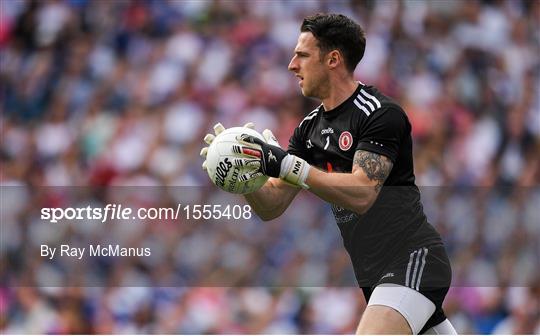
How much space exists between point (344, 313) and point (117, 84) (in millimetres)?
3302

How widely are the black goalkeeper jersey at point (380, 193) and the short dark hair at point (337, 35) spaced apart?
188mm

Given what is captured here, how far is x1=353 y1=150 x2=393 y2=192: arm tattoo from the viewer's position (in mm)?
4070

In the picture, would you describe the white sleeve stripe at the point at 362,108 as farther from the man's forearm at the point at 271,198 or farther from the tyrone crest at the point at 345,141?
the man's forearm at the point at 271,198

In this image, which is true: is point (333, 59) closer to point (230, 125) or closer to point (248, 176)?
point (248, 176)

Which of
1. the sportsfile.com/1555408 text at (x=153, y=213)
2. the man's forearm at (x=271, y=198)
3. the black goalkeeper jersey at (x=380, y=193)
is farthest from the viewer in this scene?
the sportsfile.com/1555408 text at (x=153, y=213)

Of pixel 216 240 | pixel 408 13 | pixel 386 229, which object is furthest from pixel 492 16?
pixel 386 229

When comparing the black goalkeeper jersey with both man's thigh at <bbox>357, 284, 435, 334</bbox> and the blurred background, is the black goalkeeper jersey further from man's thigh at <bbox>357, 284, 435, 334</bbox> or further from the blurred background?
the blurred background

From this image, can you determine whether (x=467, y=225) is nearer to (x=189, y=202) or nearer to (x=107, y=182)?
(x=189, y=202)

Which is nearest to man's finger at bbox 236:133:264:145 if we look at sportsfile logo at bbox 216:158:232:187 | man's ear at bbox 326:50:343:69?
sportsfile logo at bbox 216:158:232:187

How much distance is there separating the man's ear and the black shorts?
3.24ft

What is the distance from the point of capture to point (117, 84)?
9008mm

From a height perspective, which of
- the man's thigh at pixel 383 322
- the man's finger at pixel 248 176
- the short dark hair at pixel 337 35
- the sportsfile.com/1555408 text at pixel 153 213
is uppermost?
the short dark hair at pixel 337 35

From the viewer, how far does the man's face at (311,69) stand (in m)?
4.45

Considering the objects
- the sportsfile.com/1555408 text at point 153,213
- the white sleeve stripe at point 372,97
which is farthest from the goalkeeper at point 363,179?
the sportsfile.com/1555408 text at point 153,213
